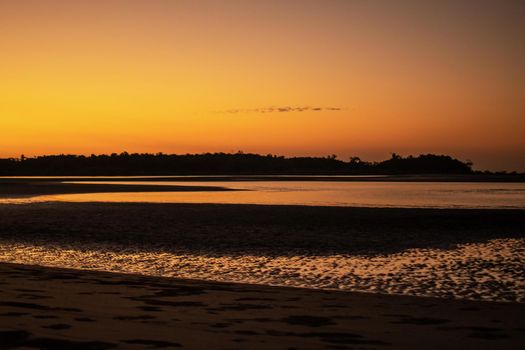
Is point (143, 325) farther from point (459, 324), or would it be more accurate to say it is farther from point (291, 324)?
point (459, 324)

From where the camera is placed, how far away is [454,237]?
2388 cm

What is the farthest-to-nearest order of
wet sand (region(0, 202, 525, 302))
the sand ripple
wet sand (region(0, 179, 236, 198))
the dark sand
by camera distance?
wet sand (region(0, 179, 236, 198)) < the dark sand < wet sand (region(0, 202, 525, 302)) < the sand ripple

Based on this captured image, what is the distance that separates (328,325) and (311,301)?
2065mm

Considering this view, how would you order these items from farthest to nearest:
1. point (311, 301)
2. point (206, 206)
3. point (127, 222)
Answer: point (206, 206)
point (127, 222)
point (311, 301)

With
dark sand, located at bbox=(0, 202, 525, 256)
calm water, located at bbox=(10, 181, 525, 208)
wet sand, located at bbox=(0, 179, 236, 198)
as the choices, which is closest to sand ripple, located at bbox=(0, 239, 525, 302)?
dark sand, located at bbox=(0, 202, 525, 256)

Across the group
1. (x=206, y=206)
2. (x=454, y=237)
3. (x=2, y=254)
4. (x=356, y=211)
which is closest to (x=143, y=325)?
(x=2, y=254)

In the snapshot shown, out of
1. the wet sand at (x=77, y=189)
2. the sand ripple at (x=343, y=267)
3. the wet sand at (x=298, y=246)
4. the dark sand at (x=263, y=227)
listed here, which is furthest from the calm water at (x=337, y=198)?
the sand ripple at (x=343, y=267)

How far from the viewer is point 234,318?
9.45 meters

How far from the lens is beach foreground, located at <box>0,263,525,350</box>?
7957 mm

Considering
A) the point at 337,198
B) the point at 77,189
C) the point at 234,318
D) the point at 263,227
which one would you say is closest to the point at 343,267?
the point at 234,318

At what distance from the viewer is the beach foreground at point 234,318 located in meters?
7.96

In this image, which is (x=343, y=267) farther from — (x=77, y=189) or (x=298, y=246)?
(x=77, y=189)

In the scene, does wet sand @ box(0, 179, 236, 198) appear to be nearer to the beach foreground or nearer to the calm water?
the calm water

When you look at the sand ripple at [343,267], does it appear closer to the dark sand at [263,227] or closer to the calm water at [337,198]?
the dark sand at [263,227]
